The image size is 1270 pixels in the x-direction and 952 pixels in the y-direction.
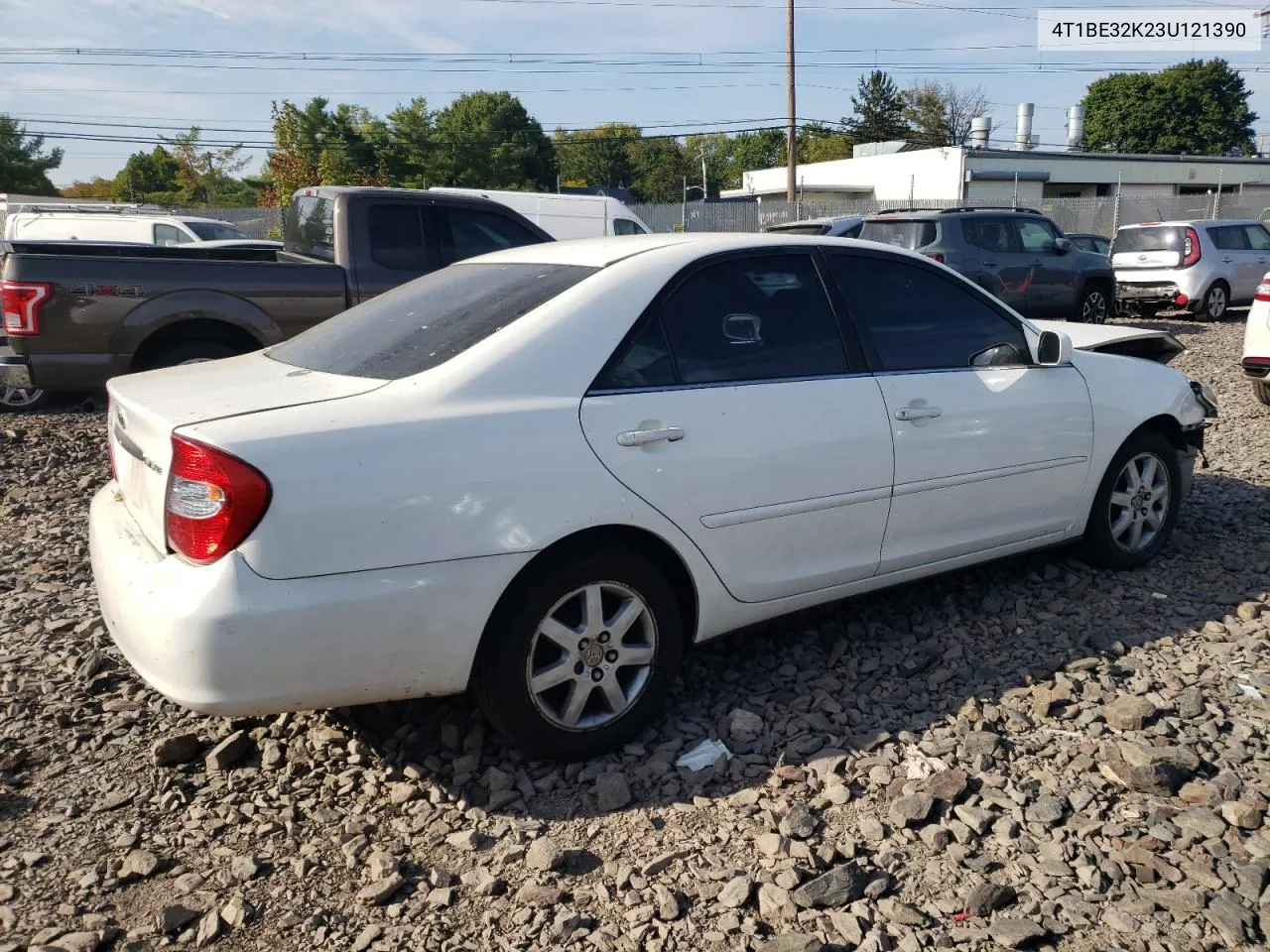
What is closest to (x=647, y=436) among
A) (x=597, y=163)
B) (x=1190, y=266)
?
(x=1190, y=266)

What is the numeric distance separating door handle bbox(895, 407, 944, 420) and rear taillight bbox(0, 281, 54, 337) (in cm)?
589

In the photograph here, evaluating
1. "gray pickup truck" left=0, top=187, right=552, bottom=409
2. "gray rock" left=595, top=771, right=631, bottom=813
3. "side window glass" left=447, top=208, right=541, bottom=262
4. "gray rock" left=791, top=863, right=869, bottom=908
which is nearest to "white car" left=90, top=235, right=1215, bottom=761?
"gray rock" left=595, top=771, right=631, bottom=813

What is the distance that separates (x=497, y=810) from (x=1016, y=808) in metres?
1.52

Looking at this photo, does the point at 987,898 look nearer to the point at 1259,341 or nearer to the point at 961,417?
the point at 961,417

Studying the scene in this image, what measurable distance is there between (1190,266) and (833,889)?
638 inches

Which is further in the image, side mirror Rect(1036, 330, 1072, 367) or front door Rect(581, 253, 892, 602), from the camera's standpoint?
side mirror Rect(1036, 330, 1072, 367)

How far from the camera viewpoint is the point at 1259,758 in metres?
3.26

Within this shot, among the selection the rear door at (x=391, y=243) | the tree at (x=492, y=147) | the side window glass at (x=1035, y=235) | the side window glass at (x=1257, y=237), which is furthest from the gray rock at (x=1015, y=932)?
the tree at (x=492, y=147)

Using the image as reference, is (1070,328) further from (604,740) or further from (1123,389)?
(604,740)

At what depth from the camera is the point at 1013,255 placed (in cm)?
1387

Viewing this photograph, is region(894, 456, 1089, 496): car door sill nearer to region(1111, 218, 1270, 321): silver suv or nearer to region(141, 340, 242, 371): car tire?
region(141, 340, 242, 371): car tire

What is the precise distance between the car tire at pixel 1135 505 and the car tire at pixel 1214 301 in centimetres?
1305

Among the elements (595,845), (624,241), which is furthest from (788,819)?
(624,241)

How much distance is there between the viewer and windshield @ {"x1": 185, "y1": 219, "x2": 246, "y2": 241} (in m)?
18.9
